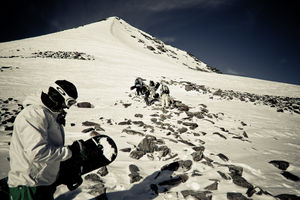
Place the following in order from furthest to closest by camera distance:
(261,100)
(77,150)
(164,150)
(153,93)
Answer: (261,100) < (153,93) < (164,150) < (77,150)

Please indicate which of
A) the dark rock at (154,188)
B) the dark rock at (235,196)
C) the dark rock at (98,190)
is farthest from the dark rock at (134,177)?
the dark rock at (235,196)

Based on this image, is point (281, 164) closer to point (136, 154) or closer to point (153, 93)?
point (136, 154)

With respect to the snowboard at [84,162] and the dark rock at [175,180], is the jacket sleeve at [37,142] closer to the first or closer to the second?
the snowboard at [84,162]

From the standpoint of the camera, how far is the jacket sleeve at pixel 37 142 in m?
2.07

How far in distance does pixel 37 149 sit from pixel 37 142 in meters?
0.10

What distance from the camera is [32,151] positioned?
2059 mm

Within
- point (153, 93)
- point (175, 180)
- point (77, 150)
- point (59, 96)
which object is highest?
point (59, 96)

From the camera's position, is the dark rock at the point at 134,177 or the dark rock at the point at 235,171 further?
the dark rock at the point at 235,171

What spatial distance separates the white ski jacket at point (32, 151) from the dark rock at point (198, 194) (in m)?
2.95

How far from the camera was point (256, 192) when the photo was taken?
3723mm

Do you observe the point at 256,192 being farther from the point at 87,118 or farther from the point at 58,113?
the point at 87,118

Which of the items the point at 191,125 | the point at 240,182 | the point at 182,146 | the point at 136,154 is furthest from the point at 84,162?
the point at 191,125

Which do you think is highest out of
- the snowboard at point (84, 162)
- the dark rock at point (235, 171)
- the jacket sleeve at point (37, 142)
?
the jacket sleeve at point (37, 142)

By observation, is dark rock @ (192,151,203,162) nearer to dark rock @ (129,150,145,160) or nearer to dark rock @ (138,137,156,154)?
dark rock @ (138,137,156,154)
